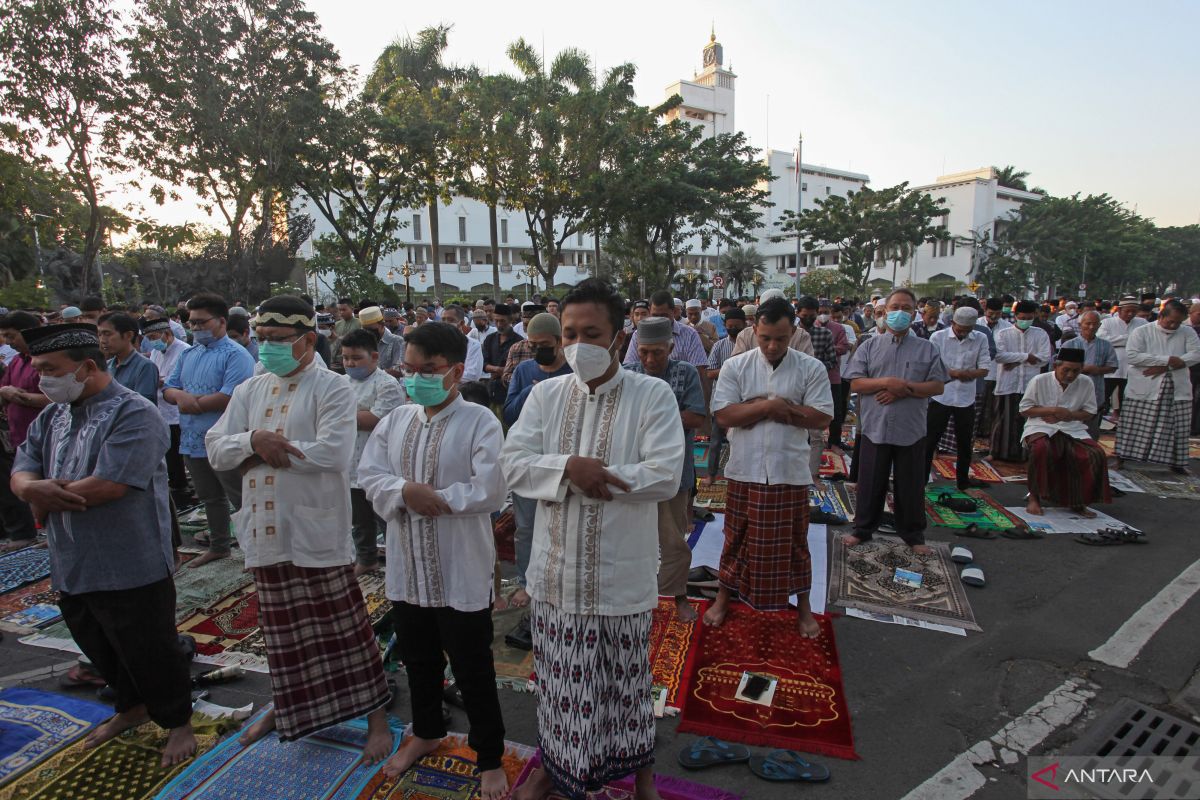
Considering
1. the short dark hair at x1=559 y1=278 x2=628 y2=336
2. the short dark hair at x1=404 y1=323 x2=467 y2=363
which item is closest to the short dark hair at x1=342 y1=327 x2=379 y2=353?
the short dark hair at x1=404 y1=323 x2=467 y2=363

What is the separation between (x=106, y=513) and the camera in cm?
279

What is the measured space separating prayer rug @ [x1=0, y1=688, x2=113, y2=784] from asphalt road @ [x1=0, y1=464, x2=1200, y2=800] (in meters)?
0.22

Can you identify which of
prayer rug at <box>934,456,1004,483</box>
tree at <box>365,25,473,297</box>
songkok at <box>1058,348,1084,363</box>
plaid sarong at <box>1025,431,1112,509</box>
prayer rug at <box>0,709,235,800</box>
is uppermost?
tree at <box>365,25,473,297</box>

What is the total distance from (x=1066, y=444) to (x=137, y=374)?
27.1 feet

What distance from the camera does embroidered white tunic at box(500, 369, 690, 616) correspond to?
233 cm

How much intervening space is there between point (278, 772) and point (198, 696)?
3.13ft

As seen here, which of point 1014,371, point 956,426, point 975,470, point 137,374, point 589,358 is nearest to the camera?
point 589,358

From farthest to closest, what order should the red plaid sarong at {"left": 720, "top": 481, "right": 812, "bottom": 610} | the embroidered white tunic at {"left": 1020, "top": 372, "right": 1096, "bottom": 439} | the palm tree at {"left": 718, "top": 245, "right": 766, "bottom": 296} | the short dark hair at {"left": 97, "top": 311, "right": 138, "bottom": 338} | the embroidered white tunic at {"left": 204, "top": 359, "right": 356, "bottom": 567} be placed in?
1. the palm tree at {"left": 718, "top": 245, "right": 766, "bottom": 296}
2. the embroidered white tunic at {"left": 1020, "top": 372, "right": 1096, "bottom": 439}
3. the short dark hair at {"left": 97, "top": 311, "right": 138, "bottom": 338}
4. the red plaid sarong at {"left": 720, "top": 481, "right": 812, "bottom": 610}
5. the embroidered white tunic at {"left": 204, "top": 359, "right": 356, "bottom": 567}

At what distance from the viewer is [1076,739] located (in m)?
3.01

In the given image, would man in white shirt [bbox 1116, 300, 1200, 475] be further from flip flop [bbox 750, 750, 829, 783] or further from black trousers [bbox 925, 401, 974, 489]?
flip flop [bbox 750, 750, 829, 783]

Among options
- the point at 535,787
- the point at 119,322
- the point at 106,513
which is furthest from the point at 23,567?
the point at 535,787

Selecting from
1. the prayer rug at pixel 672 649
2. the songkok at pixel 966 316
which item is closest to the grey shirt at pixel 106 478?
the prayer rug at pixel 672 649

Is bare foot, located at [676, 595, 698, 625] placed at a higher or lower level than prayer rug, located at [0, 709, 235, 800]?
higher

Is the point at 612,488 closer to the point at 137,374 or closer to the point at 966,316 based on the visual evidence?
the point at 137,374
